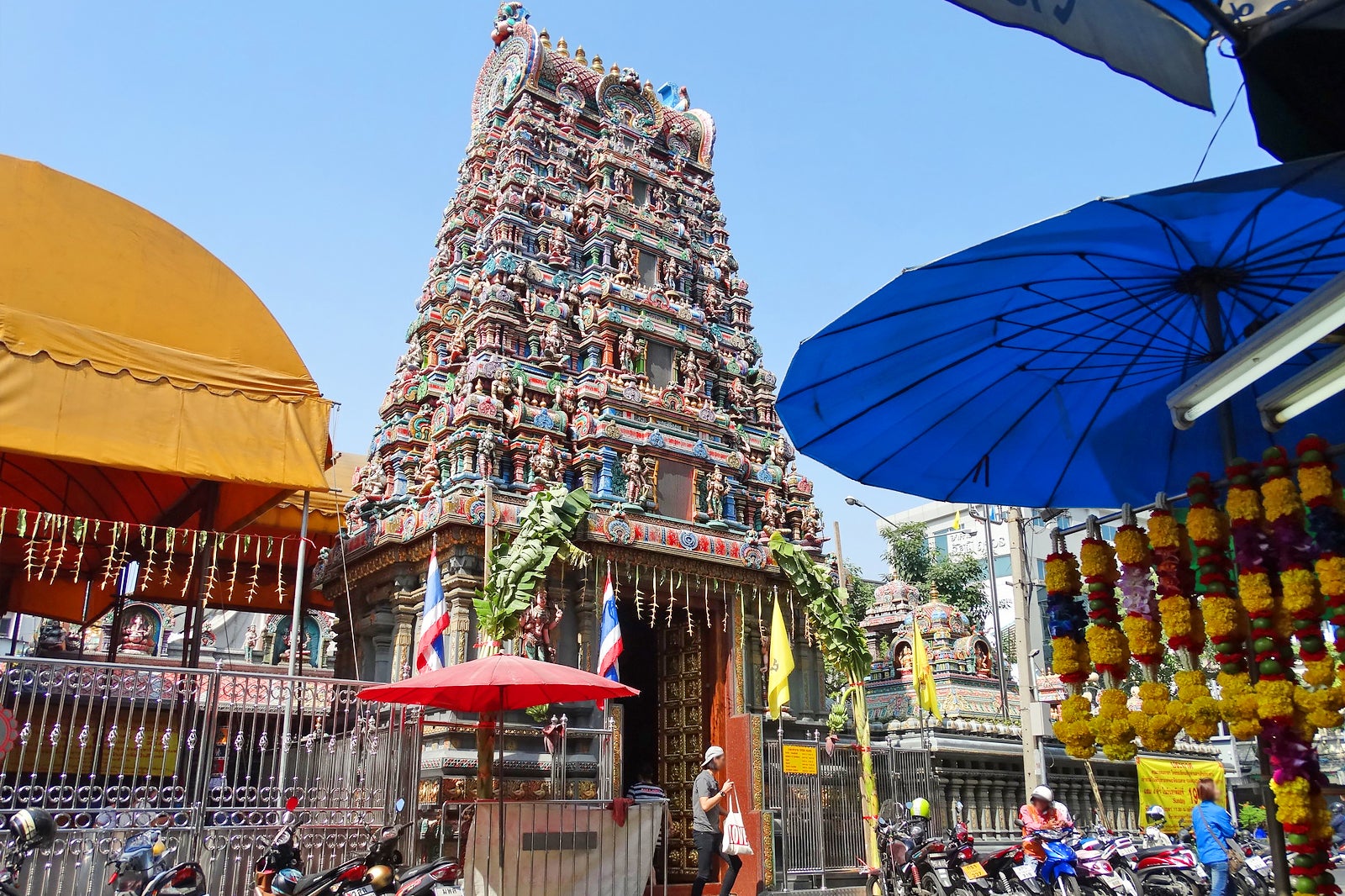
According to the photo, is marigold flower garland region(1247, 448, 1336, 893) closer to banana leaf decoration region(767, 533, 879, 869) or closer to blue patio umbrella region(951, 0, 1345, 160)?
blue patio umbrella region(951, 0, 1345, 160)

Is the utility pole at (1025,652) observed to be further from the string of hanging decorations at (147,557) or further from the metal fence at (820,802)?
the string of hanging decorations at (147,557)

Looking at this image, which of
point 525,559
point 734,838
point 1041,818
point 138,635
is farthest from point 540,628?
point 138,635

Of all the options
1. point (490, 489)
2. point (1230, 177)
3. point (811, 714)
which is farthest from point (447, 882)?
point (811, 714)

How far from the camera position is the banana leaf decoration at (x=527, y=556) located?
12.7 metres

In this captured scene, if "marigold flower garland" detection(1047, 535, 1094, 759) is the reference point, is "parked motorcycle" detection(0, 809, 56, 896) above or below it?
below

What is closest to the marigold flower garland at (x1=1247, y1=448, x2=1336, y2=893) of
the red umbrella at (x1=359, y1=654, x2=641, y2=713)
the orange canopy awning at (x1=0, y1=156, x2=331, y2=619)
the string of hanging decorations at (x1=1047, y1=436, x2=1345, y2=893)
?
the string of hanging decorations at (x1=1047, y1=436, x2=1345, y2=893)

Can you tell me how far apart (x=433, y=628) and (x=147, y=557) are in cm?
676

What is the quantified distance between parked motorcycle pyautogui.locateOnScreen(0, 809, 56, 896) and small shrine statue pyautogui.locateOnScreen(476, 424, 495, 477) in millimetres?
8016

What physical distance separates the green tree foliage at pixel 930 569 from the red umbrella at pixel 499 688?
80.5 feet

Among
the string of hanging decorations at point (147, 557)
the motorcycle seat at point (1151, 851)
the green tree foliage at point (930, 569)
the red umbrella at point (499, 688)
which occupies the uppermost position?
the green tree foliage at point (930, 569)

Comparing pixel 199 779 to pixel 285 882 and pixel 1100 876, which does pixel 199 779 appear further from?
pixel 1100 876

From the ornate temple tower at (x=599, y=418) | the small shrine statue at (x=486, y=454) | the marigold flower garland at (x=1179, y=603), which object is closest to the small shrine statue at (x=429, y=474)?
the ornate temple tower at (x=599, y=418)

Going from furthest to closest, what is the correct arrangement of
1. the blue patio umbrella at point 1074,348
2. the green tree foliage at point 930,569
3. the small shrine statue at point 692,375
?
the green tree foliage at point 930,569 < the small shrine statue at point 692,375 < the blue patio umbrella at point 1074,348

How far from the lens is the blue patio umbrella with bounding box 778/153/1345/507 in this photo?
160 inches
